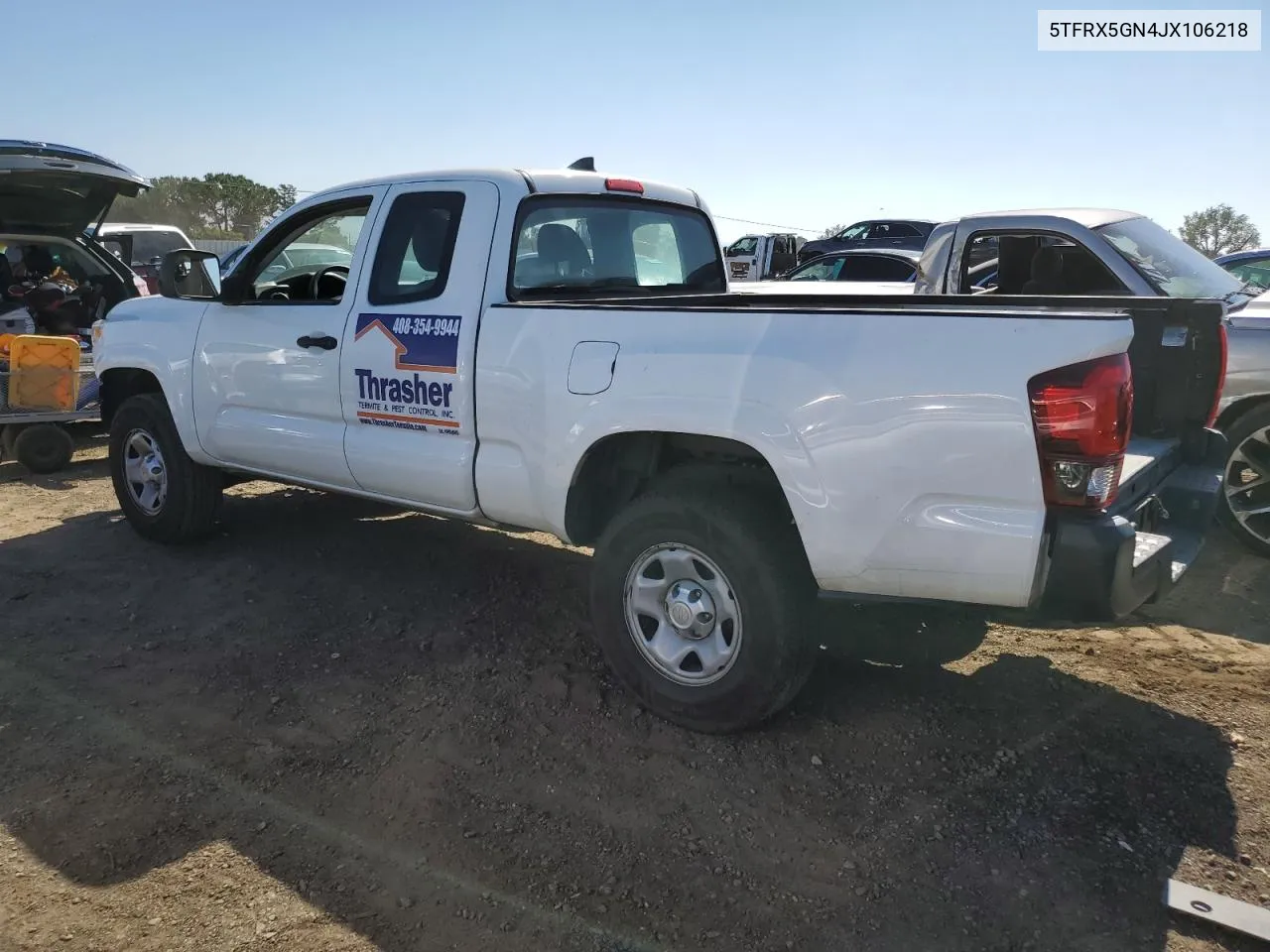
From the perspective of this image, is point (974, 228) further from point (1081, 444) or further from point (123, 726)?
point (123, 726)

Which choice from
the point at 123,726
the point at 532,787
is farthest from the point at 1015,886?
the point at 123,726

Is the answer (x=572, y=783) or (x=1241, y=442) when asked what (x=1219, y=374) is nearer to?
(x=1241, y=442)

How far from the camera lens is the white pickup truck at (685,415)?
262 centimetres

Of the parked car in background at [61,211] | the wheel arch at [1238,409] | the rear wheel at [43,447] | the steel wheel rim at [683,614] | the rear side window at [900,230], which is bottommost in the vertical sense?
the steel wheel rim at [683,614]

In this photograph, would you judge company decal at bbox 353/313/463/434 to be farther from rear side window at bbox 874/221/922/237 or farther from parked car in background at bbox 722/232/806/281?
rear side window at bbox 874/221/922/237

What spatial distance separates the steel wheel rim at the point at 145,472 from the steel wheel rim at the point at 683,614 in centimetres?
330

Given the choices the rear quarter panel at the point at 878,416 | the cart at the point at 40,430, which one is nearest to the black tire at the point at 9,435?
the cart at the point at 40,430

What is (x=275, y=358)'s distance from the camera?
4.55 m

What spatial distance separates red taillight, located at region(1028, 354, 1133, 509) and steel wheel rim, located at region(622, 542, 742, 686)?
1.09m

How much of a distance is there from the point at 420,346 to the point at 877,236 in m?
18.8

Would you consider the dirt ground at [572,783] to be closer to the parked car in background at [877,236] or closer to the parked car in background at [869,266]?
the parked car in background at [869,266]

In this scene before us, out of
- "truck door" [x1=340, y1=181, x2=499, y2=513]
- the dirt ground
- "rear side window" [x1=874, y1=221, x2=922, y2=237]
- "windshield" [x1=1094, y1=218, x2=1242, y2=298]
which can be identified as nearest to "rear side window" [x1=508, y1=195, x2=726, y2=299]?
"truck door" [x1=340, y1=181, x2=499, y2=513]

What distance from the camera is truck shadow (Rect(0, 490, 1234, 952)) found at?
2486 mm

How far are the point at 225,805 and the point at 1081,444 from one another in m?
2.78
